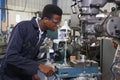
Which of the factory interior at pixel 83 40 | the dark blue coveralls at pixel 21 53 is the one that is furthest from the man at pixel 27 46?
the factory interior at pixel 83 40

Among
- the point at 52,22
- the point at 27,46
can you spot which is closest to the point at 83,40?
the point at 52,22

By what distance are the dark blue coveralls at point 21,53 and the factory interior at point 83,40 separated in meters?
0.24

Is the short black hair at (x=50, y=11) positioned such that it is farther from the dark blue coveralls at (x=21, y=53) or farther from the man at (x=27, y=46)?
the dark blue coveralls at (x=21, y=53)

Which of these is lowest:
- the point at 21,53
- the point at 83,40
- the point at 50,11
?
the point at 21,53

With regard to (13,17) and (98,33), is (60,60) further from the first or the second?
(13,17)

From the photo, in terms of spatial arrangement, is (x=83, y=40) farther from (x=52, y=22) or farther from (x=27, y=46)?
(x=27, y=46)

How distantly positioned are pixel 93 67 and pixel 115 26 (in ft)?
3.94

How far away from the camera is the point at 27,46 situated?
1.75 meters

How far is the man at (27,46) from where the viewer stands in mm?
1595

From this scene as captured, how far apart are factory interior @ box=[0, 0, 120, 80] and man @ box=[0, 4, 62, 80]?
0.62 ft

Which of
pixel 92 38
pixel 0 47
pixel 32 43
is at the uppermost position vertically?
pixel 92 38

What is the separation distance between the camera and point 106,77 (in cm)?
238

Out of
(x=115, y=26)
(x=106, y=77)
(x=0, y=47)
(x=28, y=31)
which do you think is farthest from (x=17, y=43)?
(x=0, y=47)

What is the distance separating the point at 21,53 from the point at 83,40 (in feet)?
1.82
